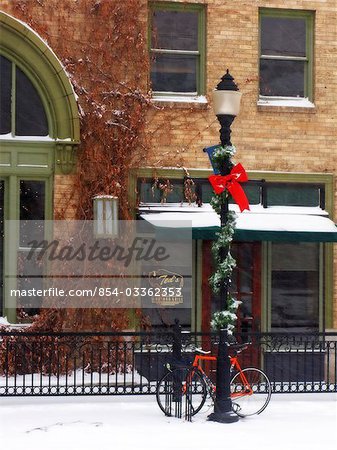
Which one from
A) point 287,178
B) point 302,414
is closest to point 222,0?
point 287,178

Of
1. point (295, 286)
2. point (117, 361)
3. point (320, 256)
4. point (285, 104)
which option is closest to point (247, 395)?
point (117, 361)

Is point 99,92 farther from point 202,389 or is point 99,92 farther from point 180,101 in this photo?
point 202,389

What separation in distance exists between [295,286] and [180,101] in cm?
373

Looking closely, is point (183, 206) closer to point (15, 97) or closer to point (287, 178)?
point (287, 178)

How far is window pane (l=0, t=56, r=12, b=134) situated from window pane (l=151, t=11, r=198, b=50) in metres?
2.46

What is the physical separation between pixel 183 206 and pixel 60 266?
2.25 metres

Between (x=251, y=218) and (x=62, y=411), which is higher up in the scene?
(x=251, y=218)

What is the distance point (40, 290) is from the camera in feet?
44.0

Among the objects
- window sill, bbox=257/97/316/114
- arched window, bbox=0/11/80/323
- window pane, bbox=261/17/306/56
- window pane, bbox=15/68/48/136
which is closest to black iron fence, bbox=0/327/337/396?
arched window, bbox=0/11/80/323

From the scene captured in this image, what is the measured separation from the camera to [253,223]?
13.2 metres

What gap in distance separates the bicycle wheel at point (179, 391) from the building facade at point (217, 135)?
2.82 meters

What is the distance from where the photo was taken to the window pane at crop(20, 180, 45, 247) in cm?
1346

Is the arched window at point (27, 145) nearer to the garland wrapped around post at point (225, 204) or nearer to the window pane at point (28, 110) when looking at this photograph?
the window pane at point (28, 110)

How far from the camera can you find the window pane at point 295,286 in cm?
1412
